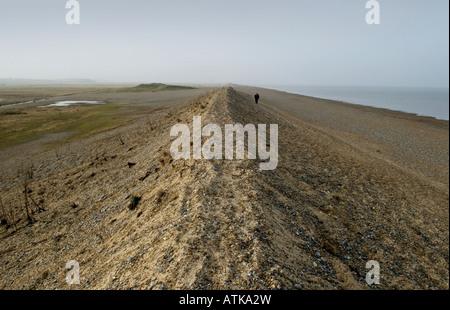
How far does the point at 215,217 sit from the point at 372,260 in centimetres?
614

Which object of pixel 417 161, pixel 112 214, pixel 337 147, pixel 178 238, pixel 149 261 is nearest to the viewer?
pixel 149 261

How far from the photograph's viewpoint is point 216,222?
723 cm

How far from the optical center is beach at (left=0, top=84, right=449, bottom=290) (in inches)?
238

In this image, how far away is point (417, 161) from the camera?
26.4m

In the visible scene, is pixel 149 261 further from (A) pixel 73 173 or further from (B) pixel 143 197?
(A) pixel 73 173

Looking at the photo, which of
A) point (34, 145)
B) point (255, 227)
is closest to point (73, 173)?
point (34, 145)

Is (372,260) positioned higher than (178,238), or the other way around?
(178,238)

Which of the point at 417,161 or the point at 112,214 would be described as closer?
the point at 112,214

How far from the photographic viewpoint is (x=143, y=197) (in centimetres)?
1022

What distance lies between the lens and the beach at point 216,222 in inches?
238

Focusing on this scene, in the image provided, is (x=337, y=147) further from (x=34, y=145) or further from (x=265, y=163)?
(x=34, y=145)

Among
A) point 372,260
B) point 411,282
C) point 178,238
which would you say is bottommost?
→ point 411,282

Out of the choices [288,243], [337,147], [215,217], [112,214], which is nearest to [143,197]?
[112,214]
